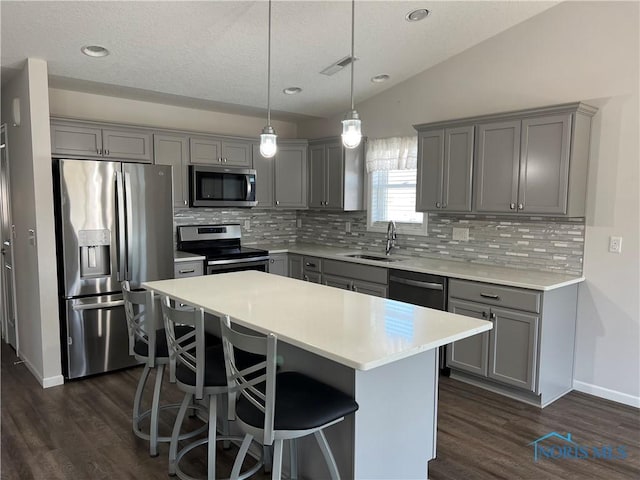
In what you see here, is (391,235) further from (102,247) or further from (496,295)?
(102,247)

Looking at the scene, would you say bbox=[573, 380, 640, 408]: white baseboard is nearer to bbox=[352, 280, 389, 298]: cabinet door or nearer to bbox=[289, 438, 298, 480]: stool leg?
bbox=[352, 280, 389, 298]: cabinet door

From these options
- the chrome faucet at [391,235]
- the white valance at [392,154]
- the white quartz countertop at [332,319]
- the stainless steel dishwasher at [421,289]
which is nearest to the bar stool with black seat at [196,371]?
the white quartz countertop at [332,319]

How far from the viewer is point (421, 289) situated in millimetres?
3730

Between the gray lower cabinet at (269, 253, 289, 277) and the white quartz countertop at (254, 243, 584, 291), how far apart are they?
10.1 inches

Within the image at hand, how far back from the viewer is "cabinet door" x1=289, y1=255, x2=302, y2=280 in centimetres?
490

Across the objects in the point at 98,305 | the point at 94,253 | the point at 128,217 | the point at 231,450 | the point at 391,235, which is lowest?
the point at 231,450

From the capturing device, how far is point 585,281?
340 centimetres

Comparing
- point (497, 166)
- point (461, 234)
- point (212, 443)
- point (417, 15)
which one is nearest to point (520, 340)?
point (461, 234)

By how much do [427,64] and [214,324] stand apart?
116 inches

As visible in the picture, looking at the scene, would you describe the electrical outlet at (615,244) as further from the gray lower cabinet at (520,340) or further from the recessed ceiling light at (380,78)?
the recessed ceiling light at (380,78)

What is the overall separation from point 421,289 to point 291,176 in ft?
7.19

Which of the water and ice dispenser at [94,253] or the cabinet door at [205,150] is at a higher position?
the cabinet door at [205,150]

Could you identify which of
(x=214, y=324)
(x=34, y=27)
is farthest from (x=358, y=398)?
(x=34, y=27)

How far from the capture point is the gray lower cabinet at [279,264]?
490 cm
